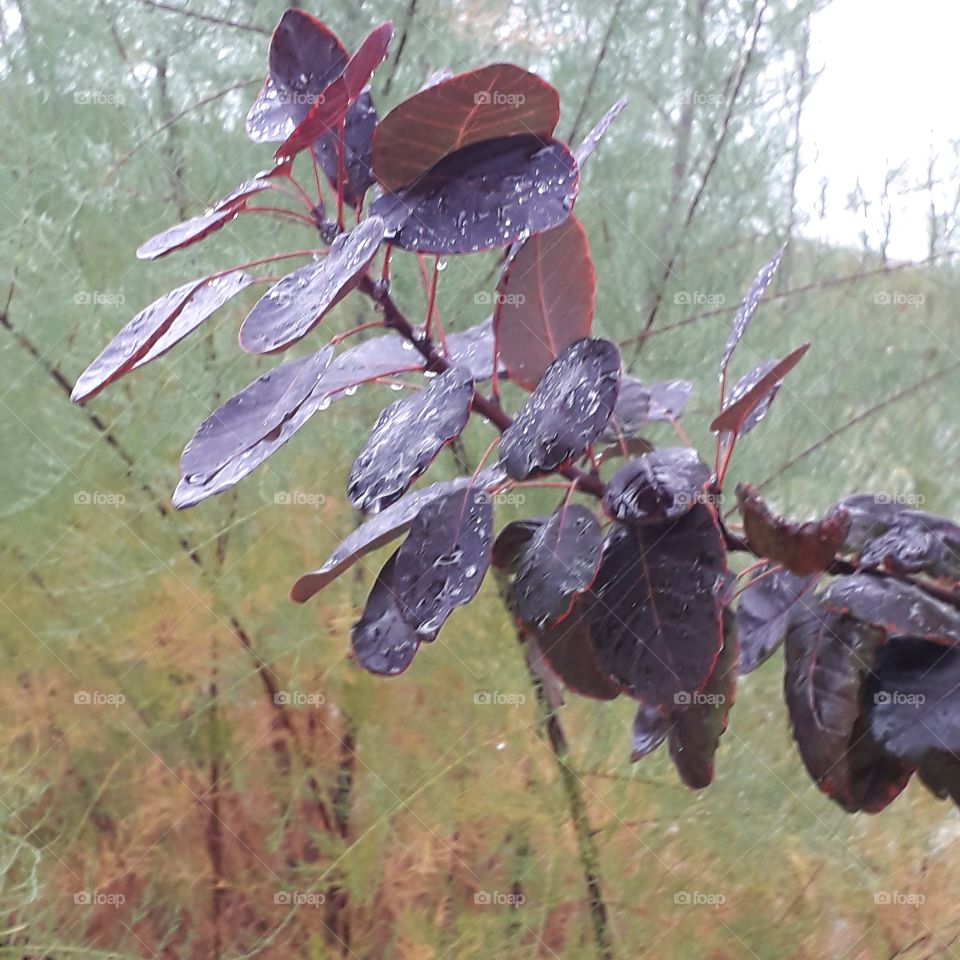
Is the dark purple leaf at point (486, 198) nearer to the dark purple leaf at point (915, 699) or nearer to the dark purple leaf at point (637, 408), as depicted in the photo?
the dark purple leaf at point (637, 408)

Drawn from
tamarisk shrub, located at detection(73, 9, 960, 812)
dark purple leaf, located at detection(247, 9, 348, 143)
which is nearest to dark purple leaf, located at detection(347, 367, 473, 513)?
tamarisk shrub, located at detection(73, 9, 960, 812)

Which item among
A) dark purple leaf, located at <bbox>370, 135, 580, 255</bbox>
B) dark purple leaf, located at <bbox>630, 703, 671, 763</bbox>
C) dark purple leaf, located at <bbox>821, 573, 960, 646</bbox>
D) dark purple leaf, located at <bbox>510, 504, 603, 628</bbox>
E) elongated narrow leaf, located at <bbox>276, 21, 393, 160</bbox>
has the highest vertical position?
elongated narrow leaf, located at <bbox>276, 21, 393, 160</bbox>

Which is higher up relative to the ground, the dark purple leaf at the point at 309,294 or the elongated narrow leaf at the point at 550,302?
the dark purple leaf at the point at 309,294

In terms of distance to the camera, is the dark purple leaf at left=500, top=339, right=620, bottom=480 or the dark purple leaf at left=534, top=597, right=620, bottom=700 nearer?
the dark purple leaf at left=500, top=339, right=620, bottom=480

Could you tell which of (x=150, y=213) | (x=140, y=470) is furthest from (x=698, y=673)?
(x=150, y=213)

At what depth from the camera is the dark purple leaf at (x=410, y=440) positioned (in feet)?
0.97

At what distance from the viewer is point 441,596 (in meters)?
0.32

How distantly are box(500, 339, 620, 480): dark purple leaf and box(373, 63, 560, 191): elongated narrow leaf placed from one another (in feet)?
0.25

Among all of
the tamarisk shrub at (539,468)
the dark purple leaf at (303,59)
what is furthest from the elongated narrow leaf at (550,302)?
the dark purple leaf at (303,59)

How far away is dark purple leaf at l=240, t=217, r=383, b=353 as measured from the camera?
0.92 ft

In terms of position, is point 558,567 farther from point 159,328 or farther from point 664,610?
point 159,328

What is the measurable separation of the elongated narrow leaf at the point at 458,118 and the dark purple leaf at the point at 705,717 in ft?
0.69

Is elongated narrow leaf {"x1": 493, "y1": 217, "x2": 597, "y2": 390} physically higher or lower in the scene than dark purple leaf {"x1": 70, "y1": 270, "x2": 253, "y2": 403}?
lower

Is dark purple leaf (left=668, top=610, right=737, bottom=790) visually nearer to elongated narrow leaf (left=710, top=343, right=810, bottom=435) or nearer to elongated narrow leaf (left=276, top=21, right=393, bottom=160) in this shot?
elongated narrow leaf (left=710, top=343, right=810, bottom=435)
